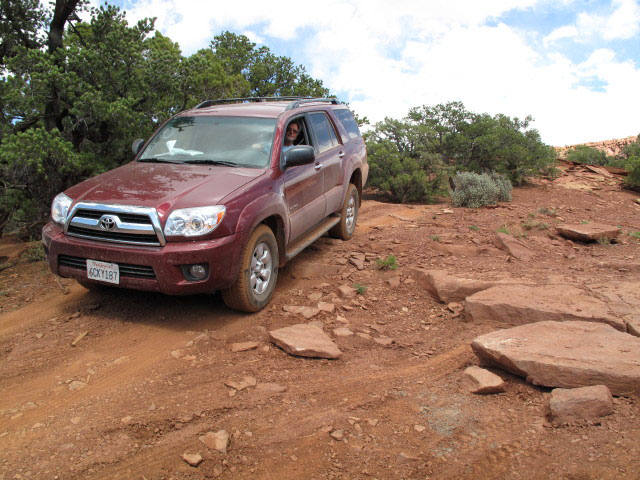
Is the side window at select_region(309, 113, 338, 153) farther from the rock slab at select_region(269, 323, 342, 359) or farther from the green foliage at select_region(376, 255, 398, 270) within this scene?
the rock slab at select_region(269, 323, 342, 359)

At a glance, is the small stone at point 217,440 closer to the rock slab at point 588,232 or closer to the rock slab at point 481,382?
the rock slab at point 481,382

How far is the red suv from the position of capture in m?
4.32

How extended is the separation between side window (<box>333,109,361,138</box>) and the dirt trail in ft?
7.79

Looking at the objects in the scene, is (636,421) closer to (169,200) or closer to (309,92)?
(169,200)

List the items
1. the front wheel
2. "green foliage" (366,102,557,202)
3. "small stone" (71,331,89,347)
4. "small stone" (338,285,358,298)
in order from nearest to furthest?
1. "small stone" (71,331,89,347)
2. the front wheel
3. "small stone" (338,285,358,298)
4. "green foliage" (366,102,557,202)

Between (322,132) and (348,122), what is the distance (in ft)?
3.97

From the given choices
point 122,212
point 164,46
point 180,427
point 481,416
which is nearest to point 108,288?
point 122,212

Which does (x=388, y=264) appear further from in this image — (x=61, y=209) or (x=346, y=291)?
(x=61, y=209)

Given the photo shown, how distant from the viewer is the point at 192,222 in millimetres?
A: 4305

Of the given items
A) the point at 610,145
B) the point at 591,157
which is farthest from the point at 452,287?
the point at 610,145

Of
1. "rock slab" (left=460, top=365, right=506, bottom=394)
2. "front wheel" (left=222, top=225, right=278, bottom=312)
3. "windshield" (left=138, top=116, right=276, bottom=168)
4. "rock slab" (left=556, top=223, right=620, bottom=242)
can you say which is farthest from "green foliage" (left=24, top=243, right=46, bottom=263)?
"rock slab" (left=556, top=223, right=620, bottom=242)

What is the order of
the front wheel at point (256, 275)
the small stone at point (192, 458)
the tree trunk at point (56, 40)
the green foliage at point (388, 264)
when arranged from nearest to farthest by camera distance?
the small stone at point (192, 458) < the front wheel at point (256, 275) < the green foliage at point (388, 264) < the tree trunk at point (56, 40)

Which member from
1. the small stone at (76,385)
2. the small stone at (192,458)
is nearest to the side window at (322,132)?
the small stone at (76,385)

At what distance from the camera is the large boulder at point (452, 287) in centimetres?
541
